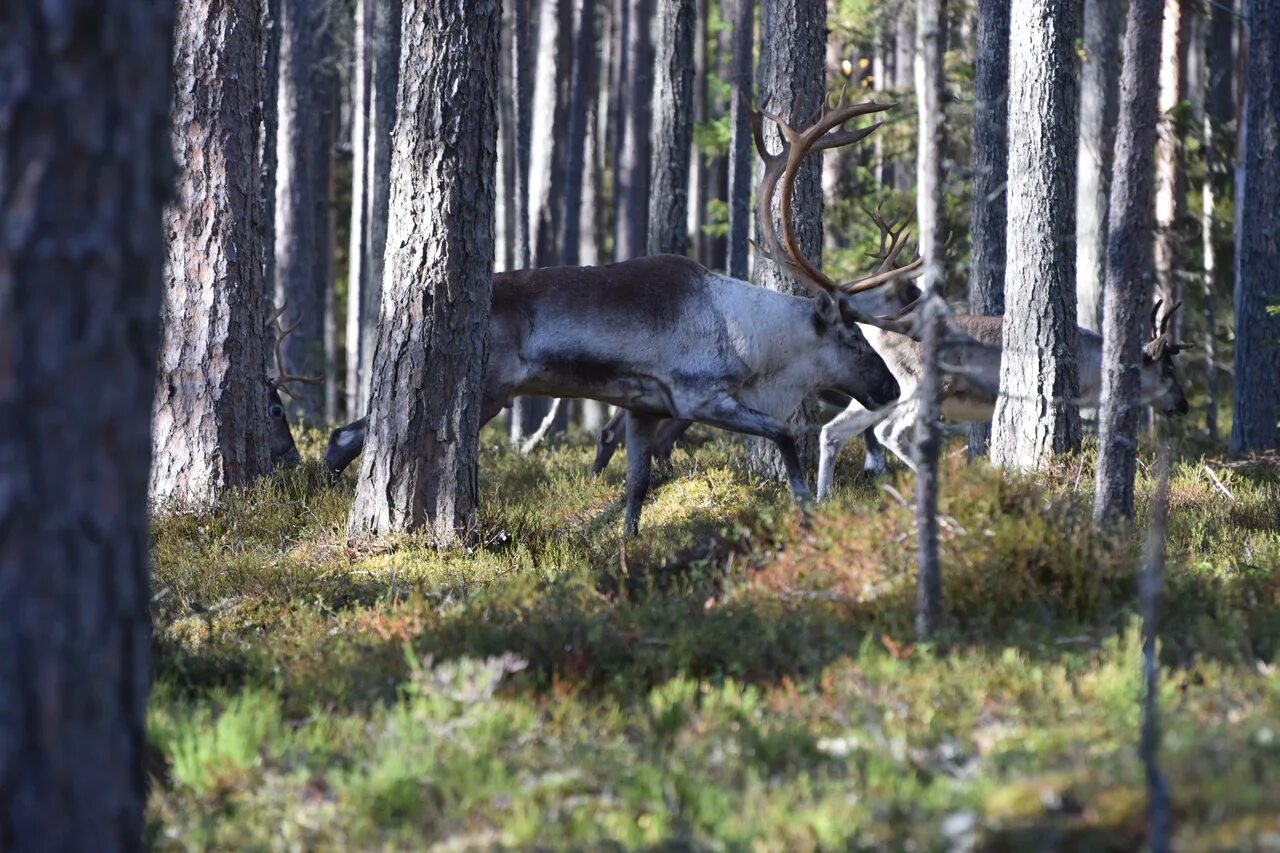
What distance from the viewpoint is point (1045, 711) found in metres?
5.32

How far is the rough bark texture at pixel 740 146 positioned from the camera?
18.5m

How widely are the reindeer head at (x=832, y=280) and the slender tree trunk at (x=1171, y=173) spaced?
34.2 feet

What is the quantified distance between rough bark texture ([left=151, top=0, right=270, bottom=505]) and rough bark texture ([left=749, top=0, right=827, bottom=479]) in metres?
4.39

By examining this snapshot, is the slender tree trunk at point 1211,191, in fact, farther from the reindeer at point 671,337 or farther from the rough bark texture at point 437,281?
the rough bark texture at point 437,281

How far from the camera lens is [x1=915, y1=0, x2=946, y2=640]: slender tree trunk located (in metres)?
6.13

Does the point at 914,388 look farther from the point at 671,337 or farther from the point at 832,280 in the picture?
the point at 671,337

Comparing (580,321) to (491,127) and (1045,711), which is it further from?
(1045,711)

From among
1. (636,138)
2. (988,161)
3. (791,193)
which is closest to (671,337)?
(791,193)

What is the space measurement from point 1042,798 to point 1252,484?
8949 mm

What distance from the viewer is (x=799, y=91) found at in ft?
40.3

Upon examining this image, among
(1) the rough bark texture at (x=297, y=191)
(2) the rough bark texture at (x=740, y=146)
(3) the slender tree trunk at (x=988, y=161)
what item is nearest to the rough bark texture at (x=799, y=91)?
(3) the slender tree trunk at (x=988, y=161)

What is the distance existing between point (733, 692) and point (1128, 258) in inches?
152

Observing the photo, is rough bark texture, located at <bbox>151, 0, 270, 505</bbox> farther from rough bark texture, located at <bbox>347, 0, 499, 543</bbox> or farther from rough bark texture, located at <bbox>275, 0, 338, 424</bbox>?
rough bark texture, located at <bbox>275, 0, 338, 424</bbox>

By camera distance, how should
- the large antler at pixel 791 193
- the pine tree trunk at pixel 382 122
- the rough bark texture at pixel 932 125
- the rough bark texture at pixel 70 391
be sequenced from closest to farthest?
the rough bark texture at pixel 70 391
the rough bark texture at pixel 932 125
the large antler at pixel 791 193
the pine tree trunk at pixel 382 122
